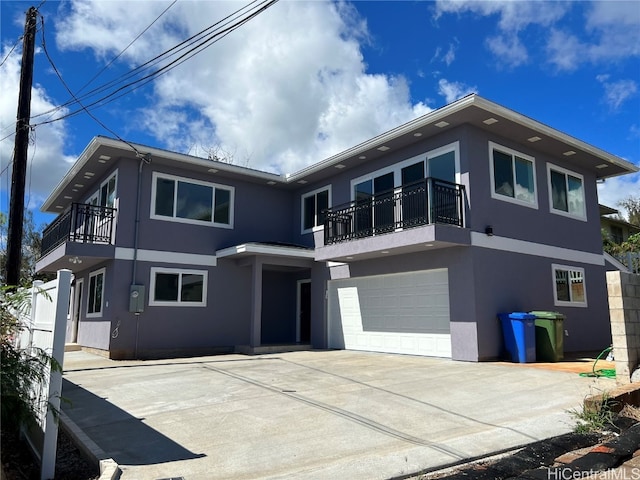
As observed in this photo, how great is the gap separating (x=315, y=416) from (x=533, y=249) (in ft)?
Answer: 29.8

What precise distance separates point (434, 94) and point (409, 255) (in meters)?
5.28

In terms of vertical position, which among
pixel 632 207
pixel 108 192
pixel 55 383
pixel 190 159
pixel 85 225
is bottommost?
pixel 55 383

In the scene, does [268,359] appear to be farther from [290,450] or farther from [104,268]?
[290,450]

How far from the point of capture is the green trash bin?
10875 millimetres

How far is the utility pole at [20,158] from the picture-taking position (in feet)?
30.7

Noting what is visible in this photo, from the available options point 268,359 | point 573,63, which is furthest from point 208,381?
point 573,63

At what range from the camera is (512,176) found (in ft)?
41.7

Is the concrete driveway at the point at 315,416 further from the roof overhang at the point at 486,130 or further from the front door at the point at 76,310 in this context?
the front door at the point at 76,310

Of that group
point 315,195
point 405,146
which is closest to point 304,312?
point 315,195

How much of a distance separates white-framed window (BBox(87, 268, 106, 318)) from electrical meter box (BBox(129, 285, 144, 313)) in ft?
5.09

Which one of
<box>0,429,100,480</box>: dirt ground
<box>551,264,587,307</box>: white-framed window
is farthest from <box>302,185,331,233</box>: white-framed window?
<box>0,429,100,480</box>: dirt ground

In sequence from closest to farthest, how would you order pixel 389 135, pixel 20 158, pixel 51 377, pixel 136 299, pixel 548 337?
pixel 51 377
pixel 20 158
pixel 548 337
pixel 389 135
pixel 136 299

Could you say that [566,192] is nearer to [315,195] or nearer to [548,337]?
[548,337]

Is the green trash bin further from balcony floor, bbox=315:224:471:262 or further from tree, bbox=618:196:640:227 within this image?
tree, bbox=618:196:640:227
